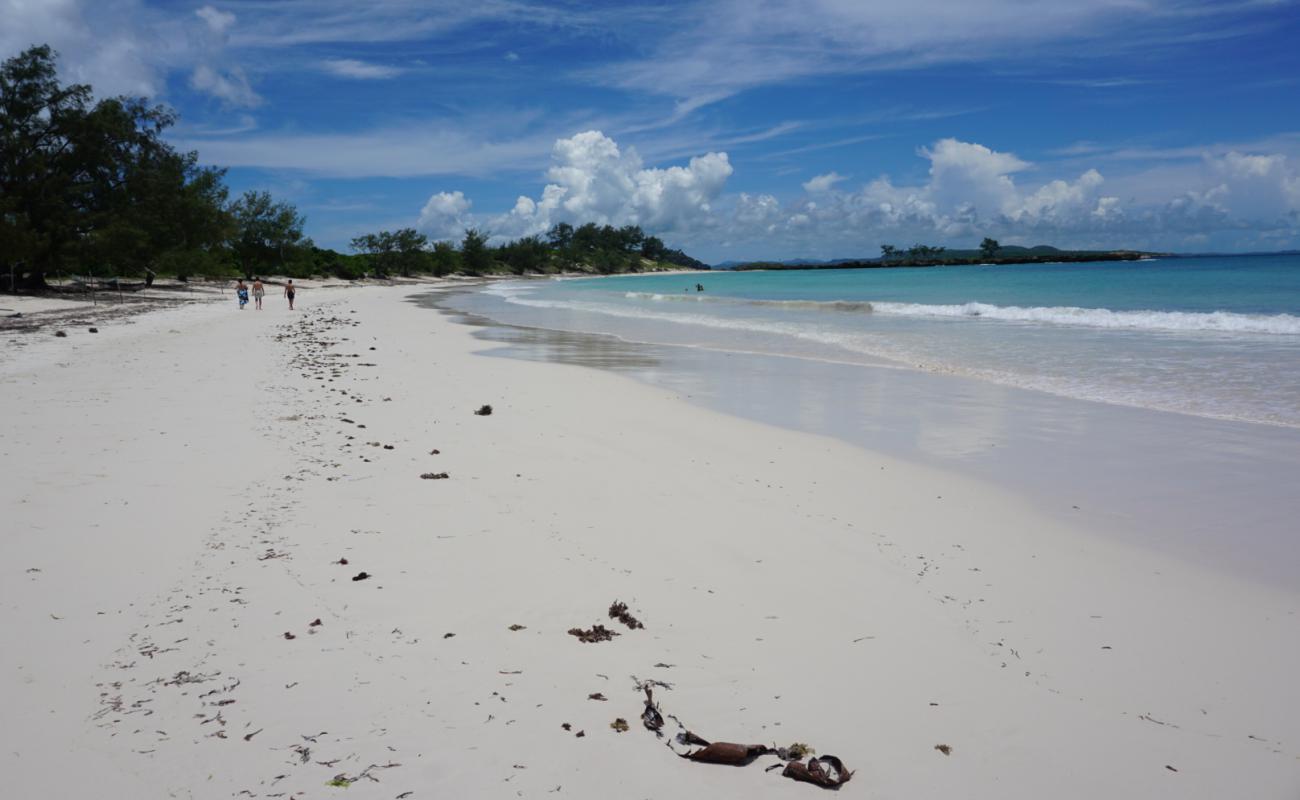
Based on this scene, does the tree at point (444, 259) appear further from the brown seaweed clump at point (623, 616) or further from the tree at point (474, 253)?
the brown seaweed clump at point (623, 616)

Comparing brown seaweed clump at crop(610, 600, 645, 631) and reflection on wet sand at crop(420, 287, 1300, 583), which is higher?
reflection on wet sand at crop(420, 287, 1300, 583)

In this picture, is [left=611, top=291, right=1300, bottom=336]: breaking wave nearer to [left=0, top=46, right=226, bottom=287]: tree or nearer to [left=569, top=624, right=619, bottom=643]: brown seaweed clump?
[left=569, top=624, right=619, bottom=643]: brown seaweed clump

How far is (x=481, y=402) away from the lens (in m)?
10.5

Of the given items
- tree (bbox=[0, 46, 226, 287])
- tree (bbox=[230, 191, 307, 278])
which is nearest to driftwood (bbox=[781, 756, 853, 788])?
tree (bbox=[0, 46, 226, 287])

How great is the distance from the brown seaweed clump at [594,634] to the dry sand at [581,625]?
8 centimetres

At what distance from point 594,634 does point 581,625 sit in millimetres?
154

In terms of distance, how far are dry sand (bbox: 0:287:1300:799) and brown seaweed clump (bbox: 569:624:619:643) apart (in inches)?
3.0

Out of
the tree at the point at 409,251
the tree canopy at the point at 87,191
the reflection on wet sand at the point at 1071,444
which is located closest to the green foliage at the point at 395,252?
the tree at the point at 409,251

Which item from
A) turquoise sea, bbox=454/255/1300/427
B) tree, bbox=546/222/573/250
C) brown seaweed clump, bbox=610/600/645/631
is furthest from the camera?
tree, bbox=546/222/573/250

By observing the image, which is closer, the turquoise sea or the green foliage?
the turquoise sea

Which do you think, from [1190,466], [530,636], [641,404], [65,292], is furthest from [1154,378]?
[65,292]

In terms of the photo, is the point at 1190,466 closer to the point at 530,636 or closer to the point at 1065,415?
the point at 1065,415

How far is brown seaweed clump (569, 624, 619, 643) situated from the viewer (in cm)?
376

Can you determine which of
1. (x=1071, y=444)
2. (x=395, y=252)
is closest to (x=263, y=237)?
(x=395, y=252)
